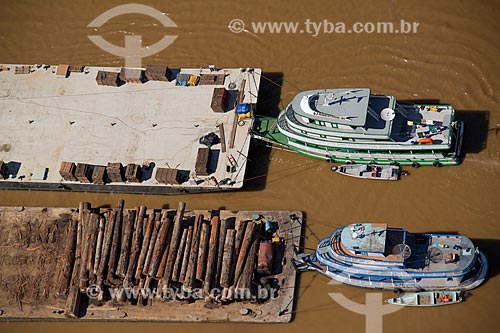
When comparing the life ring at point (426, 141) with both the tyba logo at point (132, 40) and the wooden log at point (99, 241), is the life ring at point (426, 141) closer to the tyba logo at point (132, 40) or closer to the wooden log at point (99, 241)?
the wooden log at point (99, 241)

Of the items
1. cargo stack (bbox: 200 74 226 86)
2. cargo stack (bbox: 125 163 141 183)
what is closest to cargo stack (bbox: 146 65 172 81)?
cargo stack (bbox: 200 74 226 86)

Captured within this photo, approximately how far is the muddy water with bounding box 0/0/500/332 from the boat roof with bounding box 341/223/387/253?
5546 millimetres

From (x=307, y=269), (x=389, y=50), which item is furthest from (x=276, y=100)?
(x=307, y=269)

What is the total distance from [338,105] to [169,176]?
17.8m

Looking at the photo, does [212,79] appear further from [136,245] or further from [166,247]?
[136,245]

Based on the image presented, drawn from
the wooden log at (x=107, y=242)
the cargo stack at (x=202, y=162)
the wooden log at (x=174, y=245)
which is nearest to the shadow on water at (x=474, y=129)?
the cargo stack at (x=202, y=162)

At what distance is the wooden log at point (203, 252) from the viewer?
60.5 meters

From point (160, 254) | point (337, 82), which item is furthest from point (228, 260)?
point (337, 82)

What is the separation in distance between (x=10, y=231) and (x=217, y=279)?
72.0ft

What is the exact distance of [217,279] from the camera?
60.7 metres

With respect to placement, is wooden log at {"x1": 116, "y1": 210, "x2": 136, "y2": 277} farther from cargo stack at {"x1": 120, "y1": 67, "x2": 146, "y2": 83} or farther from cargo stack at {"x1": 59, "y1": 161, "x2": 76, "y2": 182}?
cargo stack at {"x1": 120, "y1": 67, "x2": 146, "y2": 83}

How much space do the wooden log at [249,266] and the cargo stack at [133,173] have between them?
1314cm

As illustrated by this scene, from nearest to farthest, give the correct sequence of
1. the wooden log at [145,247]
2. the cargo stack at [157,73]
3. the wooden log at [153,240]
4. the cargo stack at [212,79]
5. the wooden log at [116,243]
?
1. the wooden log at [145,247]
2. the wooden log at [153,240]
3. the wooden log at [116,243]
4. the cargo stack at [212,79]
5. the cargo stack at [157,73]

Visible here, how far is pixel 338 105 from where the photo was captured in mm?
62812
